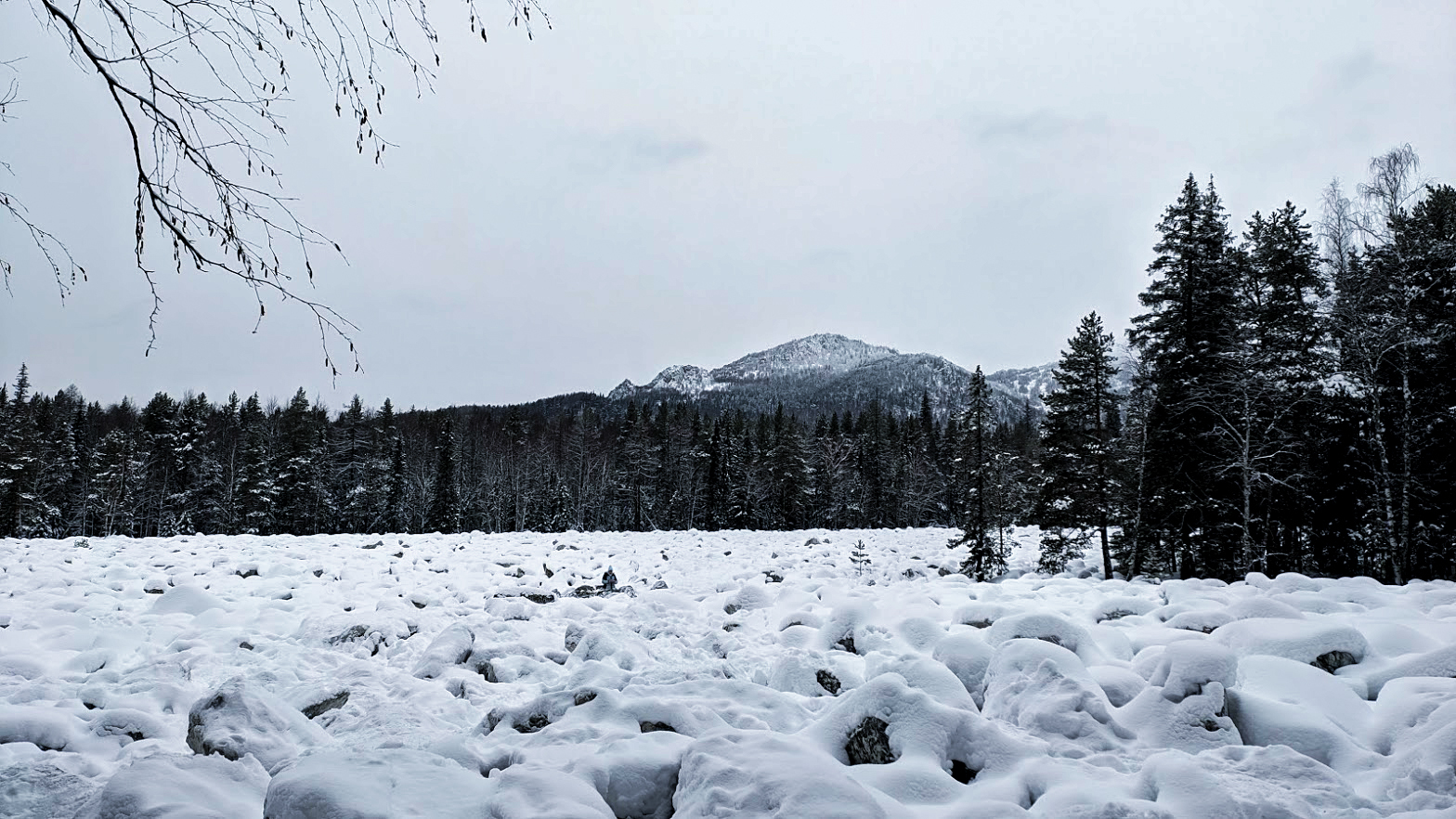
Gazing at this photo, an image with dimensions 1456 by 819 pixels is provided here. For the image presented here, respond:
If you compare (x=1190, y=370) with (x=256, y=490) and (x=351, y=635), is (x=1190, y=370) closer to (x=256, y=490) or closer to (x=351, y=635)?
(x=351, y=635)

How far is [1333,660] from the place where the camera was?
5.27 metres

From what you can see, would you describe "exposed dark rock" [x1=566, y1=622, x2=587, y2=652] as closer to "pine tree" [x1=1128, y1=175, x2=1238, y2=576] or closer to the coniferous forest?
the coniferous forest

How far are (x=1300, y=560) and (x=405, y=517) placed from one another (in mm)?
51434

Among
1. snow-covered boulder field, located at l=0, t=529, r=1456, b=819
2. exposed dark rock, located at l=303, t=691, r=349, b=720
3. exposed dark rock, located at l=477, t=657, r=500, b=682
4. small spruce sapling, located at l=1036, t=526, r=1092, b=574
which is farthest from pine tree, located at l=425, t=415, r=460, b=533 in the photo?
exposed dark rock, located at l=303, t=691, r=349, b=720

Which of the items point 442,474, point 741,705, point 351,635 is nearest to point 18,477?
point 442,474

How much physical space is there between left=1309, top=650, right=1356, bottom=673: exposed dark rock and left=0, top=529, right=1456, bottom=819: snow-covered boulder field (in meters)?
0.03

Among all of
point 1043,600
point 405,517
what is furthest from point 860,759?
point 405,517

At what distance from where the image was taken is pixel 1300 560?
21.2 m

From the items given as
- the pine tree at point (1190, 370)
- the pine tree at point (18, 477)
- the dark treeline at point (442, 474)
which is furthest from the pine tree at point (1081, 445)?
the pine tree at point (18, 477)

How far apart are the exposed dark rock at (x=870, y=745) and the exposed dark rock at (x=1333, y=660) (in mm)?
4062

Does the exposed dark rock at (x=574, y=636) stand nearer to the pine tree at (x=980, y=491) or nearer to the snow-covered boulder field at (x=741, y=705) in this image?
the snow-covered boulder field at (x=741, y=705)

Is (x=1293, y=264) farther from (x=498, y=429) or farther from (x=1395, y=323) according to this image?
(x=498, y=429)

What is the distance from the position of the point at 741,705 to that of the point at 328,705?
3.82 m

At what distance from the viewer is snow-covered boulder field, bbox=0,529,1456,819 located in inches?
124
